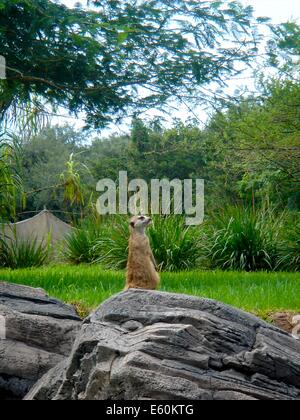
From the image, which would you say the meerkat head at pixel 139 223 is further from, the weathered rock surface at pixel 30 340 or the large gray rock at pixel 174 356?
the large gray rock at pixel 174 356

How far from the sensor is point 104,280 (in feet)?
40.9

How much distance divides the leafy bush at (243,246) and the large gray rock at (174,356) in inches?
407

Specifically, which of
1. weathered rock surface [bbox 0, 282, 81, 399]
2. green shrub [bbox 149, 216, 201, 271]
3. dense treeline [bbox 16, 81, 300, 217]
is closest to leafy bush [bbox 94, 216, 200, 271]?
green shrub [bbox 149, 216, 201, 271]

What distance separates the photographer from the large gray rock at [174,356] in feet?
16.0

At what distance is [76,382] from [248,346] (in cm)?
120

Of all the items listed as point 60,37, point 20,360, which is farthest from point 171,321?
point 60,37

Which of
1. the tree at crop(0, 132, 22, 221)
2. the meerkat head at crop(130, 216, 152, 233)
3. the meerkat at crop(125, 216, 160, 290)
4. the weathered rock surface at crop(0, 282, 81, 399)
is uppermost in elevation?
the tree at crop(0, 132, 22, 221)

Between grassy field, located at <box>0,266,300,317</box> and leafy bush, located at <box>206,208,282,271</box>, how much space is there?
2.13 metres

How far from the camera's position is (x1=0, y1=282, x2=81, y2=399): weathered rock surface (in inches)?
268

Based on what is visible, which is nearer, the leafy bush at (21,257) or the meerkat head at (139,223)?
the meerkat head at (139,223)

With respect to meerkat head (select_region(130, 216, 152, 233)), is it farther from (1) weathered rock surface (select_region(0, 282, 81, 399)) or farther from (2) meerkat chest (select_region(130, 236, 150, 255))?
(1) weathered rock surface (select_region(0, 282, 81, 399))

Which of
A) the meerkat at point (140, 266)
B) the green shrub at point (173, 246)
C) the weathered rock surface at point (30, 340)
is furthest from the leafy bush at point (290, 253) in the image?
the weathered rock surface at point (30, 340)

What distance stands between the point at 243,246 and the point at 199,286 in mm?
5040

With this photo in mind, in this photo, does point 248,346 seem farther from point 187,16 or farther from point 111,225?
point 111,225
